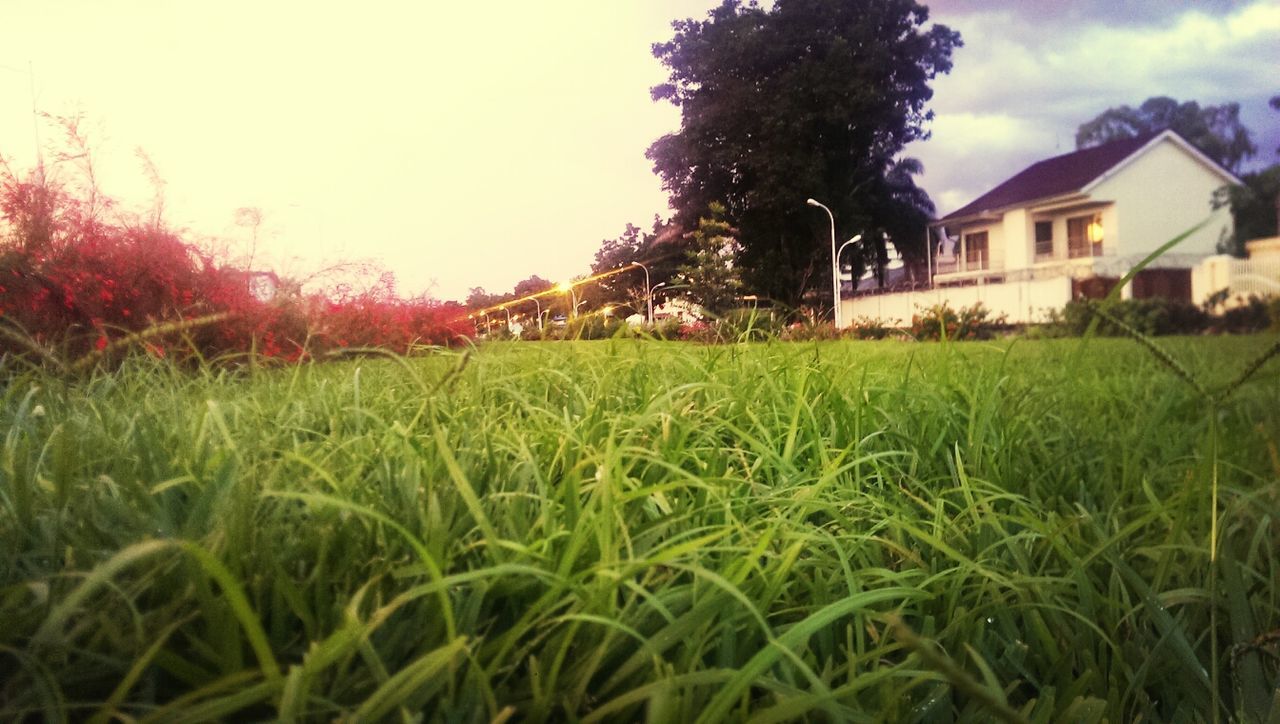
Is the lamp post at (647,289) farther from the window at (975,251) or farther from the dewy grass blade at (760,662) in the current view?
the dewy grass blade at (760,662)

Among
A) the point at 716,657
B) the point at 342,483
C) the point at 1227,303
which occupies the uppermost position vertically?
the point at 1227,303

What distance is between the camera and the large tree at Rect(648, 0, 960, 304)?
1366 millimetres

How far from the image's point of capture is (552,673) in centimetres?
57

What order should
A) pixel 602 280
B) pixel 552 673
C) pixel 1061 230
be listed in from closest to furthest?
pixel 552 673 < pixel 1061 230 < pixel 602 280

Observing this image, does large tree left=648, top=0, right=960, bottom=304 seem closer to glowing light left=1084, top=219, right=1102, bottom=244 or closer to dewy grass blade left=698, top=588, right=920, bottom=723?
glowing light left=1084, top=219, right=1102, bottom=244

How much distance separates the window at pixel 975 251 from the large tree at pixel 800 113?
0.32 feet

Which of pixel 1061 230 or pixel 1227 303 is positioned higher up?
pixel 1061 230

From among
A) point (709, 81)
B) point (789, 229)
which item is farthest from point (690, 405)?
point (709, 81)

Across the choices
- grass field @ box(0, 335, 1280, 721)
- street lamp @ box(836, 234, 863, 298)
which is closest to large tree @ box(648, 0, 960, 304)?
street lamp @ box(836, 234, 863, 298)

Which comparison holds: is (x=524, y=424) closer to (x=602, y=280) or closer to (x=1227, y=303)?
(x=602, y=280)

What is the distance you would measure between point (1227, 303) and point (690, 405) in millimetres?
779

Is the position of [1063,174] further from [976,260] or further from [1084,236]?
[976,260]

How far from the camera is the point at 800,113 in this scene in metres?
1.41

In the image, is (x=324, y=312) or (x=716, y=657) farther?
(x=324, y=312)
